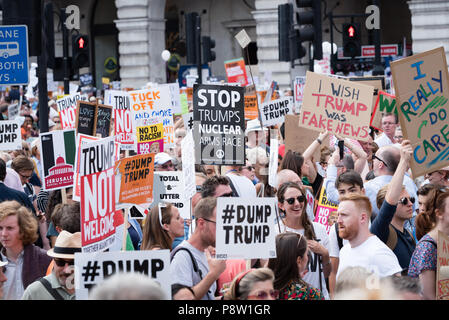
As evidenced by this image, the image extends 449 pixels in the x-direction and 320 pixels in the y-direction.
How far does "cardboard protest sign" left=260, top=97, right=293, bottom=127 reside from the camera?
11.9 meters

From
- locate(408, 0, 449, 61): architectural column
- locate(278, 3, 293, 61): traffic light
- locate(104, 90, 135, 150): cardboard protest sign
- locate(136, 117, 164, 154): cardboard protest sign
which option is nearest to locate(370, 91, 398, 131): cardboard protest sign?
locate(136, 117, 164, 154): cardboard protest sign

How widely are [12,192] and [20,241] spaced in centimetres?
218

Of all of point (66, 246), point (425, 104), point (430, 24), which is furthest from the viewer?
point (430, 24)

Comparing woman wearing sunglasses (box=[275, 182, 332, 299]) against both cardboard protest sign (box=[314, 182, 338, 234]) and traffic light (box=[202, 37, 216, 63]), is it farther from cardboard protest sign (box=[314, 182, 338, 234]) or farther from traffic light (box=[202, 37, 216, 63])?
traffic light (box=[202, 37, 216, 63])

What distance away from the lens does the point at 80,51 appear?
54.1 feet

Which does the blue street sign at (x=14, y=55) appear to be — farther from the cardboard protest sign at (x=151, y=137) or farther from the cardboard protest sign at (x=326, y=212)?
the cardboard protest sign at (x=326, y=212)

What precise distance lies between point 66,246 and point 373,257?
1.82 metres

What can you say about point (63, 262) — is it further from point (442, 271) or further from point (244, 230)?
point (442, 271)

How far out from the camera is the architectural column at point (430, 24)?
84.9 feet

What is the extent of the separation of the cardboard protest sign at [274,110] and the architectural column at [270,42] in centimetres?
1595

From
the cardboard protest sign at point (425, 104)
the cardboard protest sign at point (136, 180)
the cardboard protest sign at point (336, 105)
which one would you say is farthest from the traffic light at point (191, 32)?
the cardboard protest sign at point (136, 180)

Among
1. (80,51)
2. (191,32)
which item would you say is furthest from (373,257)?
(191,32)

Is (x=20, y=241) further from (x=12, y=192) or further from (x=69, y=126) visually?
(x=69, y=126)
